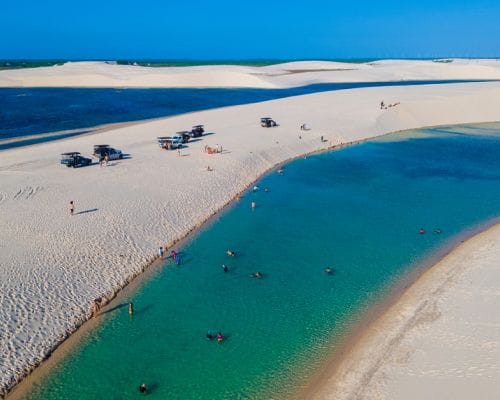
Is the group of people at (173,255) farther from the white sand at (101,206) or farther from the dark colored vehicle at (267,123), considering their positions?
the dark colored vehicle at (267,123)

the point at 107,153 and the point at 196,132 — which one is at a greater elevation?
the point at 107,153

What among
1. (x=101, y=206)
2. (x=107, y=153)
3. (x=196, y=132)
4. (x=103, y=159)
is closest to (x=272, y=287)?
(x=101, y=206)

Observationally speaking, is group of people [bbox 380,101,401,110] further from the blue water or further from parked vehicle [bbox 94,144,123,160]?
parked vehicle [bbox 94,144,123,160]

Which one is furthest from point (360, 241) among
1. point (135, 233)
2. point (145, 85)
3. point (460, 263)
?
point (145, 85)

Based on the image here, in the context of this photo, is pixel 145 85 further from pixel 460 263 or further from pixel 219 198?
pixel 460 263

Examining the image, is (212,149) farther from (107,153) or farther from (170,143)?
(107,153)

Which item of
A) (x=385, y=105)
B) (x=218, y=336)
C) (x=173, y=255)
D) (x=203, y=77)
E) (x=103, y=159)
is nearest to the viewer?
(x=218, y=336)

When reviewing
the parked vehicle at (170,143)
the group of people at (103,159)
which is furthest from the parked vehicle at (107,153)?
the parked vehicle at (170,143)

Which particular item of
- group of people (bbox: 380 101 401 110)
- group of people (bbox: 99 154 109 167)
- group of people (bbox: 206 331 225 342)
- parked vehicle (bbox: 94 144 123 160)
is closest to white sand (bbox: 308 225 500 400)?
group of people (bbox: 206 331 225 342)
